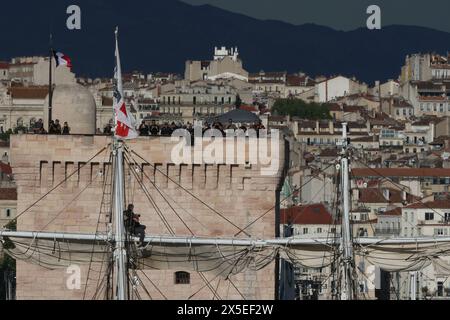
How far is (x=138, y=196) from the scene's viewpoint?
1732 inches

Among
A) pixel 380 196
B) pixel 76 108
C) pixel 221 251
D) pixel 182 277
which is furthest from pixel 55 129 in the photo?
pixel 380 196

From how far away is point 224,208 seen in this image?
43.8m

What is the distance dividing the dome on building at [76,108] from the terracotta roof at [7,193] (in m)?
85.4

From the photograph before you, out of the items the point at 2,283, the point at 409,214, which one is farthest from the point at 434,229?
the point at 2,283

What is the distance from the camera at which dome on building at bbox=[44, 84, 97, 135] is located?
4575cm

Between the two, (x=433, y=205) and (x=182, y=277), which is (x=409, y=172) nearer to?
(x=433, y=205)

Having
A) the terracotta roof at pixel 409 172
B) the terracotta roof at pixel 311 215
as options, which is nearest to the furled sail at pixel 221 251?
the terracotta roof at pixel 311 215

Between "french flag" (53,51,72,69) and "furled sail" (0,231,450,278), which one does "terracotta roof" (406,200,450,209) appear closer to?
"french flag" (53,51,72,69)

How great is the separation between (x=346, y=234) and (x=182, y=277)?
132 inches

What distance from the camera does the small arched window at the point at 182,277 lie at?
43.5 m

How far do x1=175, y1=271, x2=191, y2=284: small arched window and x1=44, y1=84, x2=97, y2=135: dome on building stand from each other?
3.46 meters

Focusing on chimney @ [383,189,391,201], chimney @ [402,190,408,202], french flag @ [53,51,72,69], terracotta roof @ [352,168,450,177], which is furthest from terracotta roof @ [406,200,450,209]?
french flag @ [53,51,72,69]

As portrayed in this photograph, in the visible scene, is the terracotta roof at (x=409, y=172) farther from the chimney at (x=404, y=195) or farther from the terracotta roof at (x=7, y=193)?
the terracotta roof at (x=7, y=193)

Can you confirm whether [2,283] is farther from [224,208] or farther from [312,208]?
[224,208]
